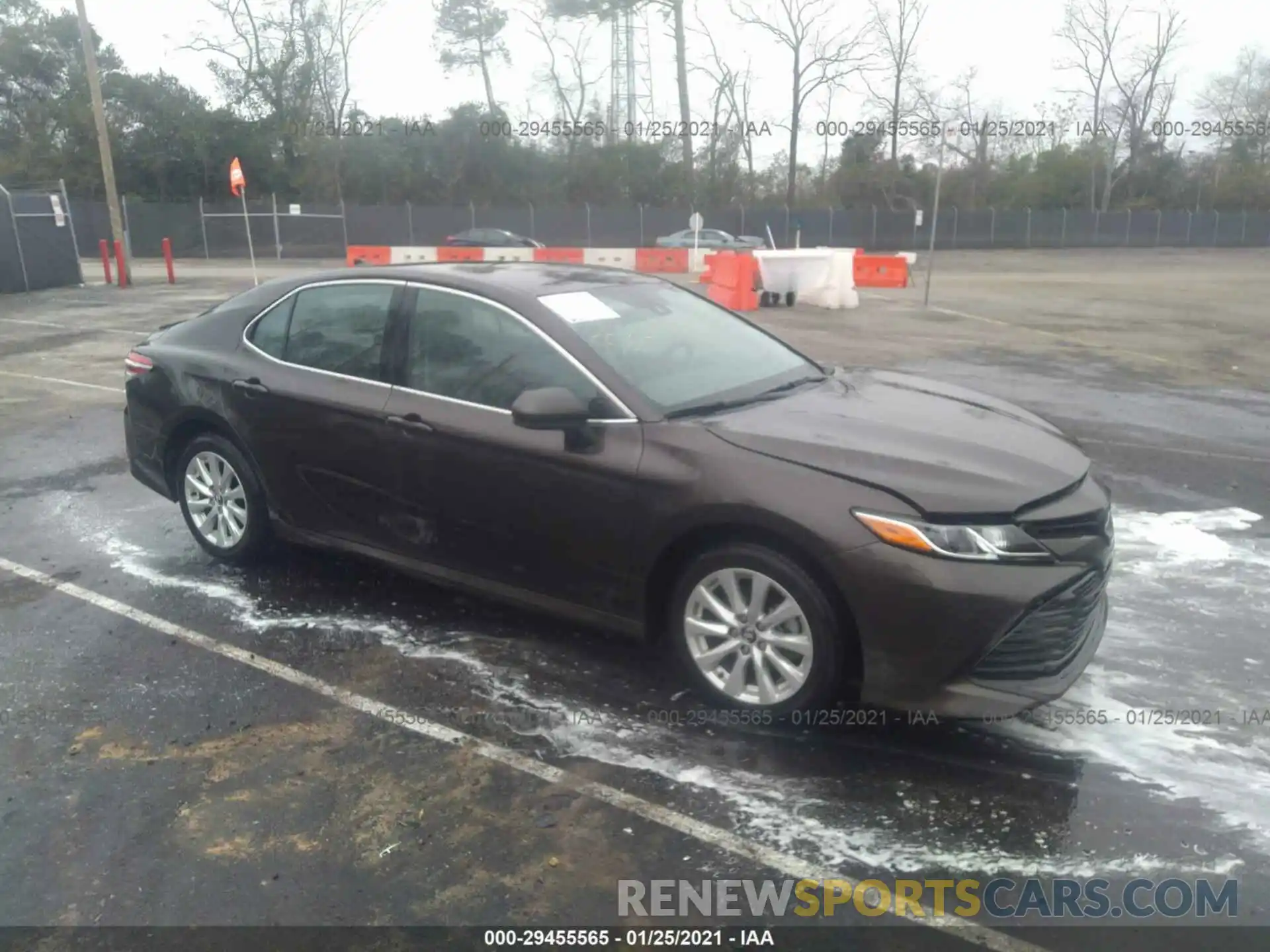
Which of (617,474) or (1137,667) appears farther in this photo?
(1137,667)

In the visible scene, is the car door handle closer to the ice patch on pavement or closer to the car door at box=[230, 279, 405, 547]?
the car door at box=[230, 279, 405, 547]

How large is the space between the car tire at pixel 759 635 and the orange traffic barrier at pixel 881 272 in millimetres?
20776

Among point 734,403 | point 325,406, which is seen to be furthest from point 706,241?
point 734,403

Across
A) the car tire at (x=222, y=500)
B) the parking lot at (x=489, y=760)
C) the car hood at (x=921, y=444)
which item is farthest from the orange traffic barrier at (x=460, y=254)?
the car hood at (x=921, y=444)

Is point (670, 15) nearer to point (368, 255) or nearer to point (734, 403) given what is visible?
point (368, 255)

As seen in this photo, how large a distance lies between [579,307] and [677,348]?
0.47 metres

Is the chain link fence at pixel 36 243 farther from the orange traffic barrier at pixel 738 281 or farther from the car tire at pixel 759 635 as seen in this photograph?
the car tire at pixel 759 635

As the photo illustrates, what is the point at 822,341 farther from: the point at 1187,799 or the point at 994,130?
the point at 994,130

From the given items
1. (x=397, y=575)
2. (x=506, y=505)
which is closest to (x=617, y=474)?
(x=506, y=505)

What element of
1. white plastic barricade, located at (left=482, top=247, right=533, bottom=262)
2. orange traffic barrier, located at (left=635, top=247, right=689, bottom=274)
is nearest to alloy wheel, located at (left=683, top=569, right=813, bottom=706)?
white plastic barricade, located at (left=482, top=247, right=533, bottom=262)

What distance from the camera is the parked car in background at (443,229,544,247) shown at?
3697 centimetres

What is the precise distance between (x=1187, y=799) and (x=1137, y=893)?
0.63m

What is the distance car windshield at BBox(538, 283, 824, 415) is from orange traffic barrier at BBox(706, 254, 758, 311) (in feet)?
42.0

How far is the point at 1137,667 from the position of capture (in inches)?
176
